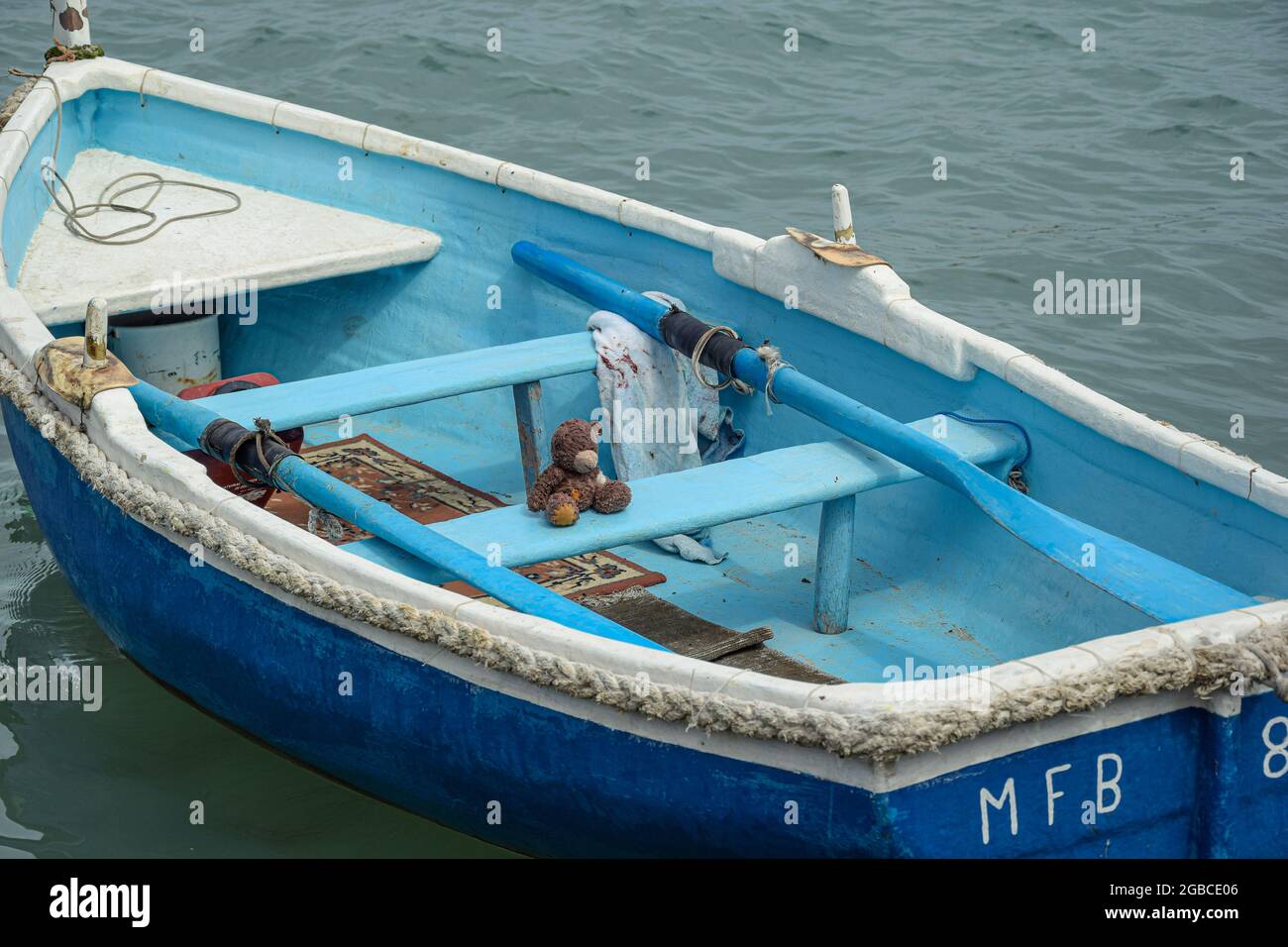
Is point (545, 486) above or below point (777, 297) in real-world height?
below

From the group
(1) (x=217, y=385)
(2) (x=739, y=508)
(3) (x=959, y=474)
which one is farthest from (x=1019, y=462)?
(1) (x=217, y=385)

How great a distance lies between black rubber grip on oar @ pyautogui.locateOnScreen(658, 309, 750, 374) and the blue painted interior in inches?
10.9

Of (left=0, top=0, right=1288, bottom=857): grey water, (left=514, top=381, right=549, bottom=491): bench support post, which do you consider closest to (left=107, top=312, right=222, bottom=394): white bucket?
(left=0, top=0, right=1288, bottom=857): grey water

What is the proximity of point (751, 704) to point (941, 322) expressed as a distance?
6.30 feet

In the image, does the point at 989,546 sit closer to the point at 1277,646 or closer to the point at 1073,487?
the point at 1073,487

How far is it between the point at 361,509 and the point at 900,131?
6.99m

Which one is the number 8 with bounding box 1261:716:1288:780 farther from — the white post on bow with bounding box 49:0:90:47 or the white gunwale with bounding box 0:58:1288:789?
the white post on bow with bounding box 49:0:90:47

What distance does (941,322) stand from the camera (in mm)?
4684

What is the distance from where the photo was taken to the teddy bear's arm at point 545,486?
423cm

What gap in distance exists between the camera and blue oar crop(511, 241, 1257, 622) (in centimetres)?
370

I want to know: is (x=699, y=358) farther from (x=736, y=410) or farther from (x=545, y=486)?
(x=545, y=486)

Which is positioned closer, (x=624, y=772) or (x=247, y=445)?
(x=624, y=772)

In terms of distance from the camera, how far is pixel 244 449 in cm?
430
